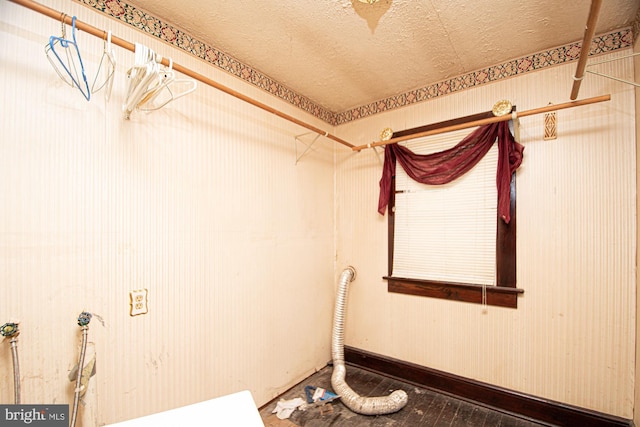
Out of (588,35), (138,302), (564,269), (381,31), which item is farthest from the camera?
(564,269)

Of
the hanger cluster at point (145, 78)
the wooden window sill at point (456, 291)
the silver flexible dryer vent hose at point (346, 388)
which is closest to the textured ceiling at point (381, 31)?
the hanger cluster at point (145, 78)

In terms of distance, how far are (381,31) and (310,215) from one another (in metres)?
1.58

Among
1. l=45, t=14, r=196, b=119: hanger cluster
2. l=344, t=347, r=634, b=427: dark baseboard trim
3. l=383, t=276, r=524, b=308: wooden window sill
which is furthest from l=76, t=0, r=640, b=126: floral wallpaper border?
l=344, t=347, r=634, b=427: dark baseboard trim

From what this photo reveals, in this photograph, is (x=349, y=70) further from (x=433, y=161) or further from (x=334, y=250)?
(x=334, y=250)

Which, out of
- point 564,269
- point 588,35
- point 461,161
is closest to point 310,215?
point 461,161

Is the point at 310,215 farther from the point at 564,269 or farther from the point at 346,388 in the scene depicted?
the point at 564,269

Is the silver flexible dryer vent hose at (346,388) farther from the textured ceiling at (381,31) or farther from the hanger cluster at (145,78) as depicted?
the hanger cluster at (145,78)

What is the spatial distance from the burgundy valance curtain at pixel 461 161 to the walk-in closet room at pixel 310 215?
0.02 metres

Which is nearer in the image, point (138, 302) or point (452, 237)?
point (138, 302)

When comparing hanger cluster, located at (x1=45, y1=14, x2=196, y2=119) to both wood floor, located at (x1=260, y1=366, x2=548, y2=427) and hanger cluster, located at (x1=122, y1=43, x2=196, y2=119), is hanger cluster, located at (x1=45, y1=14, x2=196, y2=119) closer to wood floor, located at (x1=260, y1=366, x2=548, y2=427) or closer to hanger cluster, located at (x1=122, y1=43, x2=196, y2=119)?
hanger cluster, located at (x1=122, y1=43, x2=196, y2=119)

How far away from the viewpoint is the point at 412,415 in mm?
1947

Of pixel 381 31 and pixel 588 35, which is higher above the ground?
pixel 381 31

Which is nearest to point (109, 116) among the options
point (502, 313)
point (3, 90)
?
point (3, 90)

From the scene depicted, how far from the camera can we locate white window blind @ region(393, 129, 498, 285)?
2088mm
